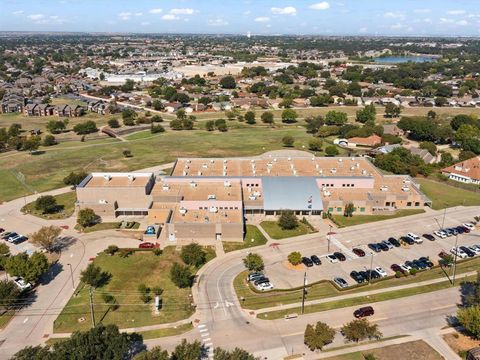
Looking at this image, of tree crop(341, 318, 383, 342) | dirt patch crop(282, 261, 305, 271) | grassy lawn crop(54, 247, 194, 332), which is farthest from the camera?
dirt patch crop(282, 261, 305, 271)

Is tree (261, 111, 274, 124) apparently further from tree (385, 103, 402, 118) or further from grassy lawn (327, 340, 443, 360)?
grassy lawn (327, 340, 443, 360)

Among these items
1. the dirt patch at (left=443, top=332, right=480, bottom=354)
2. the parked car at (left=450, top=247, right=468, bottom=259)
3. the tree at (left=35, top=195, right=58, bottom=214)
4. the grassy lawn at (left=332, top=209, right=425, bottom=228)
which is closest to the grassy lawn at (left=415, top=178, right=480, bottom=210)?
the grassy lawn at (left=332, top=209, right=425, bottom=228)

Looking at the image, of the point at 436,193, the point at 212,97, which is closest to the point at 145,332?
the point at 436,193

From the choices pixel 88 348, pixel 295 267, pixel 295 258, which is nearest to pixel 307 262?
pixel 295 267

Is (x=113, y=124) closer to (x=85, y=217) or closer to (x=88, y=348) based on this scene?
(x=85, y=217)

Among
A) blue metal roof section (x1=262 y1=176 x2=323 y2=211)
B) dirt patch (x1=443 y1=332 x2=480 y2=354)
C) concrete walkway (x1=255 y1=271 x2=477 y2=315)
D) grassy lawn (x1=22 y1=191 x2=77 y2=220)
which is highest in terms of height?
blue metal roof section (x1=262 y1=176 x2=323 y2=211)

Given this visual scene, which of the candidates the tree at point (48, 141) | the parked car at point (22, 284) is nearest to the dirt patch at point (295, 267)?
the parked car at point (22, 284)
